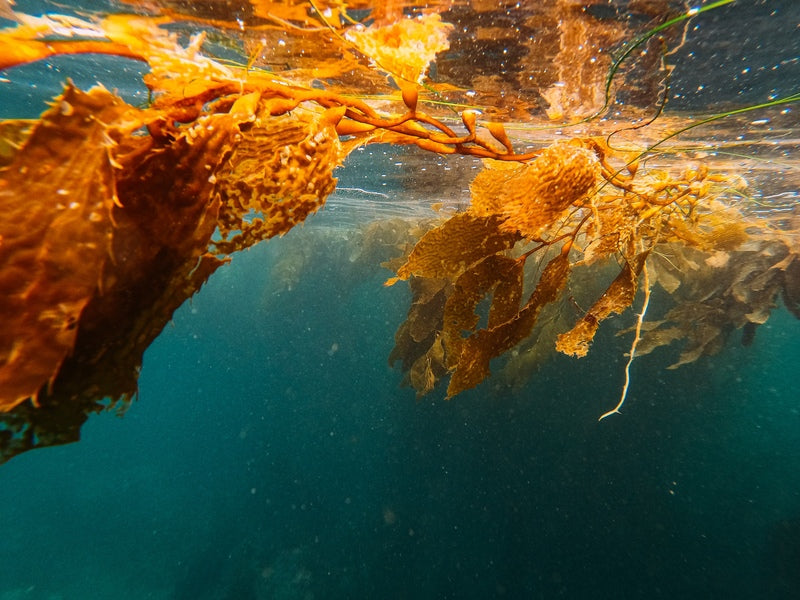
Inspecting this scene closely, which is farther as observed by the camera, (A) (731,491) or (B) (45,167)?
(A) (731,491)

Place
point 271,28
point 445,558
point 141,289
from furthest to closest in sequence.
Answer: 1. point 445,558
2. point 271,28
3. point 141,289

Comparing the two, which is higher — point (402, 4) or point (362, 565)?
point (402, 4)

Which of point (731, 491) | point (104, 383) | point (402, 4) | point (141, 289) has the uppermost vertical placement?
point (402, 4)

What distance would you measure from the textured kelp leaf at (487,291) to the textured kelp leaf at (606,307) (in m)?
0.41

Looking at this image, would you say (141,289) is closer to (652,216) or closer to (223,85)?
(223,85)

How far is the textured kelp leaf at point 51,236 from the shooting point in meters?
1.14

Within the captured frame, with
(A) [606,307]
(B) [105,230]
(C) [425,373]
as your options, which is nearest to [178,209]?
(B) [105,230]

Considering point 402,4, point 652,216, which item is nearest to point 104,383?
point 652,216

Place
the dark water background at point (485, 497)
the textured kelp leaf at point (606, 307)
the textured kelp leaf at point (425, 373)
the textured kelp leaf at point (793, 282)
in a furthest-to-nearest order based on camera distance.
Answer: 1. the dark water background at point (485, 497)
2. the textured kelp leaf at point (793, 282)
3. the textured kelp leaf at point (425, 373)
4. the textured kelp leaf at point (606, 307)

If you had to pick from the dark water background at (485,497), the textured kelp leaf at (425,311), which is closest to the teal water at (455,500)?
the dark water background at (485,497)

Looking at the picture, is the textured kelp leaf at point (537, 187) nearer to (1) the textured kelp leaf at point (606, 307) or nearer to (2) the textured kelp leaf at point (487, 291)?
(2) the textured kelp leaf at point (487, 291)

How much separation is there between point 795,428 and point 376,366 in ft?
180

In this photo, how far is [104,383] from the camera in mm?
1422

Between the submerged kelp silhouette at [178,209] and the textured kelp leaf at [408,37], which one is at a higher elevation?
the textured kelp leaf at [408,37]
